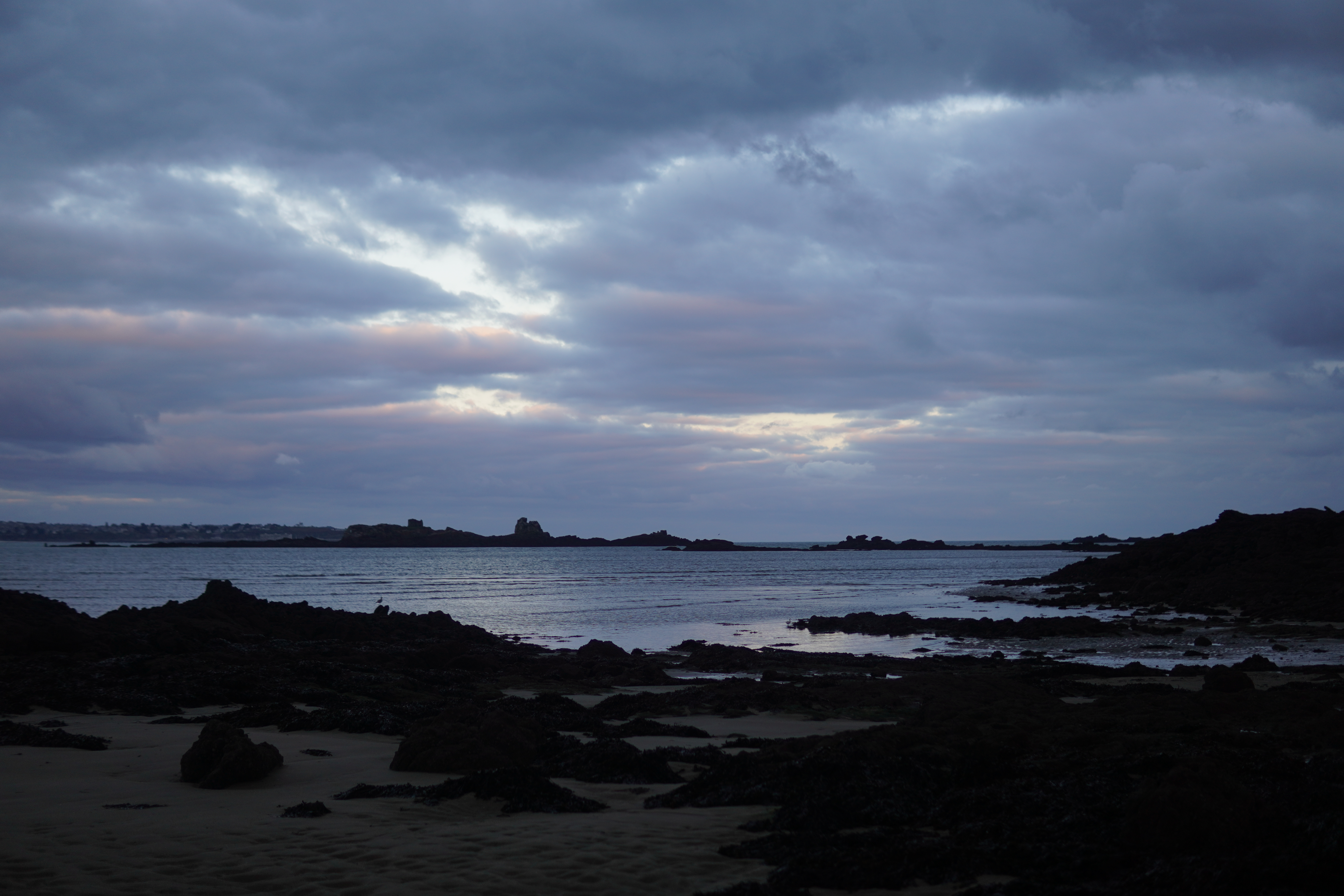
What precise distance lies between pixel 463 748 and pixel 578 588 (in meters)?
62.0

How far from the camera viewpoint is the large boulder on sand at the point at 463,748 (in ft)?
34.6

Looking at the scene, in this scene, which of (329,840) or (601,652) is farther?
(601,652)

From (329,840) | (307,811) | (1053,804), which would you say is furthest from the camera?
(307,811)

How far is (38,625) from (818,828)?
2473 cm

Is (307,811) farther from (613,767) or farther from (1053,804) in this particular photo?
(1053,804)

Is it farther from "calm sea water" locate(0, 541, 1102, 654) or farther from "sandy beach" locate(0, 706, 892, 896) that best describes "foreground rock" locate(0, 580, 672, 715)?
"calm sea water" locate(0, 541, 1102, 654)

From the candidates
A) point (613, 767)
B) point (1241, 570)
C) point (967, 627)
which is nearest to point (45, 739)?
point (613, 767)

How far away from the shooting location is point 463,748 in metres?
10.7

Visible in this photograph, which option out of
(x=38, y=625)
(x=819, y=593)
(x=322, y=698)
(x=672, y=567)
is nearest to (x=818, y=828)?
(x=322, y=698)

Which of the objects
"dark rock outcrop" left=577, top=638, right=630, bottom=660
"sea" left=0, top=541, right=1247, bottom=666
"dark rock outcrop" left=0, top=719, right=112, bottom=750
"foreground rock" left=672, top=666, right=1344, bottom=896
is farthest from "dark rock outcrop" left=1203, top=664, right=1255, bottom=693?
"dark rock outcrop" left=0, top=719, right=112, bottom=750

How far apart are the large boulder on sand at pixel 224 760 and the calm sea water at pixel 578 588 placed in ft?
80.0

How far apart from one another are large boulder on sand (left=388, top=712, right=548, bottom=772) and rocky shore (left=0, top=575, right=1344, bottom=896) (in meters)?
0.04

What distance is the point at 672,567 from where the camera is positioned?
115m

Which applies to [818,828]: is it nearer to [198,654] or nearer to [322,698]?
[322,698]
